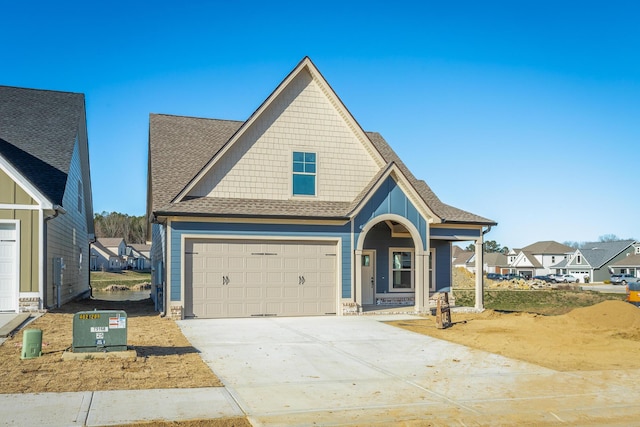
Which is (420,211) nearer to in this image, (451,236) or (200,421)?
(451,236)

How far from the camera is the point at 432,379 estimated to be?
10.1 m

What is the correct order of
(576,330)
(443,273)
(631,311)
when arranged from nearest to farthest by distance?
(576,330) → (631,311) → (443,273)

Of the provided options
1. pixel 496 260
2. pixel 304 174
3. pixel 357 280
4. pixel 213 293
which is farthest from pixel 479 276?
pixel 496 260

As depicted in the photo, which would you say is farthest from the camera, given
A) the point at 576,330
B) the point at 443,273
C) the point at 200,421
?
the point at 443,273

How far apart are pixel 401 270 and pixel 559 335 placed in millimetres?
8576

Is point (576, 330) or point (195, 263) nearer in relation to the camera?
point (576, 330)

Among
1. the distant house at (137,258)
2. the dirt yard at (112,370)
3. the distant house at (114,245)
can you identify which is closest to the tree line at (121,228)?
the distant house at (137,258)

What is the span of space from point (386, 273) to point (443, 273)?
7.52 feet

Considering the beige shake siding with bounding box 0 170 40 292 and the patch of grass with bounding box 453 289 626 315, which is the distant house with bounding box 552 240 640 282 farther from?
the beige shake siding with bounding box 0 170 40 292

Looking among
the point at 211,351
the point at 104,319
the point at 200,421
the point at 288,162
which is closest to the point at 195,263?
the point at 288,162

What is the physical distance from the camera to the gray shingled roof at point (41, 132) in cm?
2000

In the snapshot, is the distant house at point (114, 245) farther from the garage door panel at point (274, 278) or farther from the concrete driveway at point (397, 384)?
the concrete driveway at point (397, 384)

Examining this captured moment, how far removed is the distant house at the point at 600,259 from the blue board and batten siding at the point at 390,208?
77.3 metres

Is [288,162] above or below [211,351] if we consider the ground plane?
above
